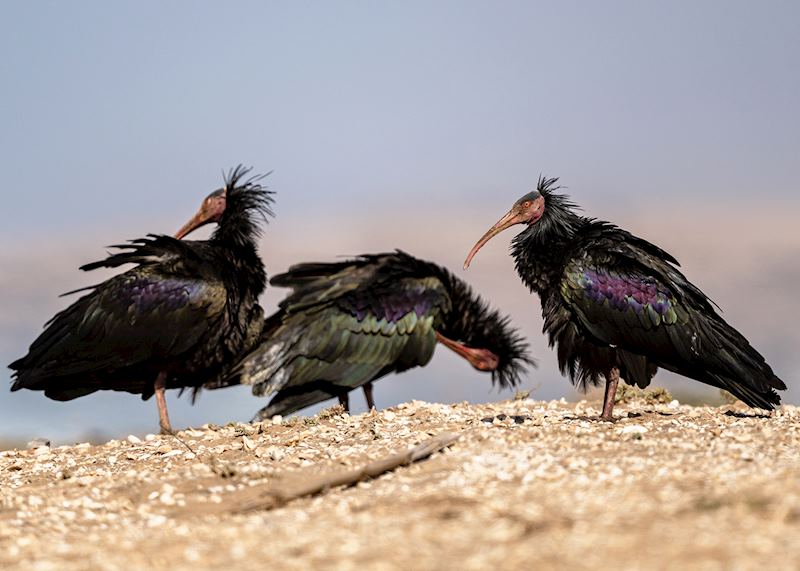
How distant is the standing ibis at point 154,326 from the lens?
46.7ft

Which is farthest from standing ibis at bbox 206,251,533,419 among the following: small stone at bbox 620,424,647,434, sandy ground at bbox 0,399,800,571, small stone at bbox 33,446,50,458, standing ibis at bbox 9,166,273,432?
small stone at bbox 620,424,647,434

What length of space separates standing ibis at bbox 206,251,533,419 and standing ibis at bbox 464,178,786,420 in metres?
2.52

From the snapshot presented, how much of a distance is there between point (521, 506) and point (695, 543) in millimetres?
1357

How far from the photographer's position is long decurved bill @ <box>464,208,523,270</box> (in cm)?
1402

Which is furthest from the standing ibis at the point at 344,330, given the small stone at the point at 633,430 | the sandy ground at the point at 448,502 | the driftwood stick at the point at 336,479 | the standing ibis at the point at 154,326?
the driftwood stick at the point at 336,479

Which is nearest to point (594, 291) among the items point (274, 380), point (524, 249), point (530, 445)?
point (524, 249)

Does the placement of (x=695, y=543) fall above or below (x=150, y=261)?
below

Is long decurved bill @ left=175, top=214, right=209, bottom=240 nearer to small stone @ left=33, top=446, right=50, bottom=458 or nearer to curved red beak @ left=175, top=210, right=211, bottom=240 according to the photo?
curved red beak @ left=175, top=210, right=211, bottom=240

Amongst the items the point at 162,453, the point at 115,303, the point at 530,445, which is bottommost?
the point at 162,453

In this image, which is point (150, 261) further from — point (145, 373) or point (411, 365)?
point (411, 365)

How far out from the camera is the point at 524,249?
→ 43.0 ft

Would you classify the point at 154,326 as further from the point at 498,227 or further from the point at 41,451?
the point at 498,227

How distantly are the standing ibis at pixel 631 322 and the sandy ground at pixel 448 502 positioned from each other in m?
0.57

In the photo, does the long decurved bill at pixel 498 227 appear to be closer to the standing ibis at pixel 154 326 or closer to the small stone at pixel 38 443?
the standing ibis at pixel 154 326
